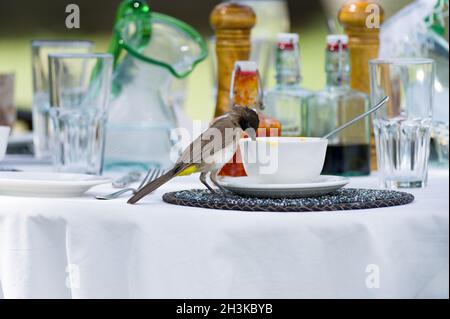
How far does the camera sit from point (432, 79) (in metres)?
1.51

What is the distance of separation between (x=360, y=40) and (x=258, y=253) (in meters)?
0.84

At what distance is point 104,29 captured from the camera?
5.81 meters

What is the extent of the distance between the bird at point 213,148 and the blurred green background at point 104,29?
3723mm

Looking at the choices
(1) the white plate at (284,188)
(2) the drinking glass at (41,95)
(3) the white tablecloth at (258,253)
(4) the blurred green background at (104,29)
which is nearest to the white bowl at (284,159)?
(1) the white plate at (284,188)

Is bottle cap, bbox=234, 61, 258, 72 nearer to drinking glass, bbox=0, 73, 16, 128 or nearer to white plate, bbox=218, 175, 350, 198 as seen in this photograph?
white plate, bbox=218, 175, 350, 198

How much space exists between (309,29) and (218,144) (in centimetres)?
443

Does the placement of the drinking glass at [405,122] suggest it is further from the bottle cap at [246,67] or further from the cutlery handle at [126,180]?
the cutlery handle at [126,180]

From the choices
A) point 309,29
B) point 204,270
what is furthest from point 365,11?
point 309,29

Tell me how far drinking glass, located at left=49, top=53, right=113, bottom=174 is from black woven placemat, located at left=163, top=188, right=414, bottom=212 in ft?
1.44

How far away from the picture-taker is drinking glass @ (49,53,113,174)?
1.73 m

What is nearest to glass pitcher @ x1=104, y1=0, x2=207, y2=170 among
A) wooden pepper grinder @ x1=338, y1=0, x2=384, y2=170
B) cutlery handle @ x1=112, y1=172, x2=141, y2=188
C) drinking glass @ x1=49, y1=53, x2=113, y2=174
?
drinking glass @ x1=49, y1=53, x2=113, y2=174

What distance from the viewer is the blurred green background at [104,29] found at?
546 cm

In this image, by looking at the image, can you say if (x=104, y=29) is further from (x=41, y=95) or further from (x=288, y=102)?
(x=288, y=102)

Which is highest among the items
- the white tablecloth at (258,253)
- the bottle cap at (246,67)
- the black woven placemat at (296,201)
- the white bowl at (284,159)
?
the bottle cap at (246,67)
